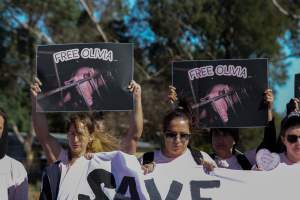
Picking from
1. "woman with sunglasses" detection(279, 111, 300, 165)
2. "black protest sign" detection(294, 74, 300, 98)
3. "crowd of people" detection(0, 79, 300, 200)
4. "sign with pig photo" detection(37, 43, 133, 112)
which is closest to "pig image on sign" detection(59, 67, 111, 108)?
"sign with pig photo" detection(37, 43, 133, 112)

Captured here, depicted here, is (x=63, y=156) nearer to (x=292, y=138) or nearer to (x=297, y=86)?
(x=292, y=138)

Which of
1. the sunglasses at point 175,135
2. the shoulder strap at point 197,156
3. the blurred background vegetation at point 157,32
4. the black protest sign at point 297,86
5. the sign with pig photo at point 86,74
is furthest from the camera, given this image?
the blurred background vegetation at point 157,32

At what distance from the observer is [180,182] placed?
5156mm

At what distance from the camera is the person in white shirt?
184 inches

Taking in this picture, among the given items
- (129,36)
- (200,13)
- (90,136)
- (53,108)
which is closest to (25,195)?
(90,136)

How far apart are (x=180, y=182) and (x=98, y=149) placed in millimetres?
819

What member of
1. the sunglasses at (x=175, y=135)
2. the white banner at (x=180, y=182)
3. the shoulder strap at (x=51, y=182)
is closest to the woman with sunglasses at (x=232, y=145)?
the white banner at (x=180, y=182)

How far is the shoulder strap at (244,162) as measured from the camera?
5.38 m

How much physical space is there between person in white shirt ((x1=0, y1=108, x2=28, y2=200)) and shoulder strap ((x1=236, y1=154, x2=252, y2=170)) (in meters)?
2.07

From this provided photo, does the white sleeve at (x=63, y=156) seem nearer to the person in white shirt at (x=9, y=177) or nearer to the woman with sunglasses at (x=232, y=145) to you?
the person in white shirt at (x=9, y=177)

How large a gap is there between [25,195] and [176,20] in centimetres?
2327

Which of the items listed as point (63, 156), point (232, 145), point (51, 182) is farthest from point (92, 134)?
point (232, 145)

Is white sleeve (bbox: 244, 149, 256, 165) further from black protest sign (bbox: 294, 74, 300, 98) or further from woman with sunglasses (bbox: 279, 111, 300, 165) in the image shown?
black protest sign (bbox: 294, 74, 300, 98)

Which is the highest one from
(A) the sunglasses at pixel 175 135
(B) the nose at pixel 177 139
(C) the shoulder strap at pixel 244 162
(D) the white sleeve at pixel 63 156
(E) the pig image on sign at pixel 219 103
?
(E) the pig image on sign at pixel 219 103
